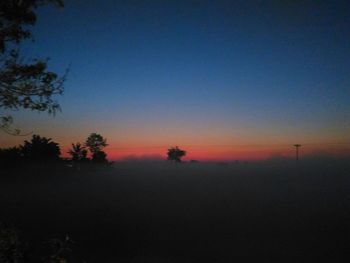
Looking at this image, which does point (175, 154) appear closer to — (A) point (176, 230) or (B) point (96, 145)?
(B) point (96, 145)

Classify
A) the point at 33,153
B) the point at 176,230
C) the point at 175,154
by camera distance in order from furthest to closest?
the point at 175,154 → the point at 33,153 → the point at 176,230

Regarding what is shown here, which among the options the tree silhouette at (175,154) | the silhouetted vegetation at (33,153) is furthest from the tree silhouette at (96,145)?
the tree silhouette at (175,154)

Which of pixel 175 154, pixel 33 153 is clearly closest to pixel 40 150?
pixel 33 153

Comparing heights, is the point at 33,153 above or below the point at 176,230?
above

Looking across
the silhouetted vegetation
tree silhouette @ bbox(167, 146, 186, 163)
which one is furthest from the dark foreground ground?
tree silhouette @ bbox(167, 146, 186, 163)

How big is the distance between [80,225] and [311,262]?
26.3 m

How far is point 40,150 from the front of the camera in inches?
2734

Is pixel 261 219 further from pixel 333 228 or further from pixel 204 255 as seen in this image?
pixel 204 255

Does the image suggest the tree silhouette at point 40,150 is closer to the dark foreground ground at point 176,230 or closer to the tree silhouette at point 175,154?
the dark foreground ground at point 176,230

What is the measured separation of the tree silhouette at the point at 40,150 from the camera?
6838 centimetres

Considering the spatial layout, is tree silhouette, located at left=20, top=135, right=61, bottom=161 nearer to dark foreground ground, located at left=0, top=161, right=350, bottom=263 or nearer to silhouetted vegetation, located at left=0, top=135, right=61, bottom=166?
silhouetted vegetation, located at left=0, top=135, right=61, bottom=166

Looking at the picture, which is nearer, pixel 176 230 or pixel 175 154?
pixel 176 230

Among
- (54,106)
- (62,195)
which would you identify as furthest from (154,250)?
(62,195)

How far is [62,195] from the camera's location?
6406cm
